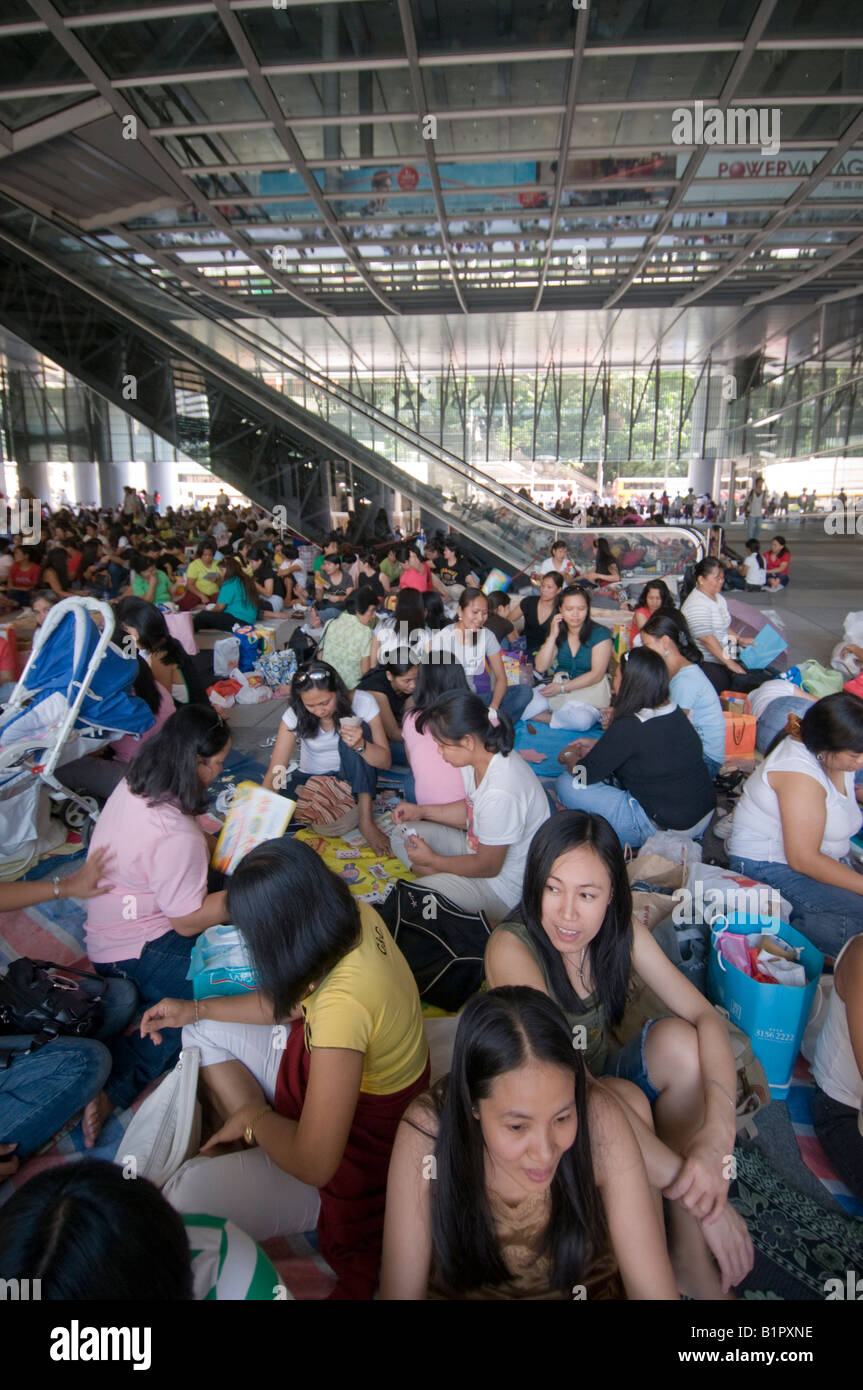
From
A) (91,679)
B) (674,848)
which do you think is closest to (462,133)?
(91,679)

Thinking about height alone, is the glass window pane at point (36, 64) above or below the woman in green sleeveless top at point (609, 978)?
above

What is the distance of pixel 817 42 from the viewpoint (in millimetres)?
10602

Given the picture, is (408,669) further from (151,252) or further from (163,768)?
(151,252)

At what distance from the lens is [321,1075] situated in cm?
187

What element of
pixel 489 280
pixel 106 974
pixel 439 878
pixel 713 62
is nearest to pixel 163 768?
pixel 106 974

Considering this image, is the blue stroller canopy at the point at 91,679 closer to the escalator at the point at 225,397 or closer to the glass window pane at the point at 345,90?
the escalator at the point at 225,397

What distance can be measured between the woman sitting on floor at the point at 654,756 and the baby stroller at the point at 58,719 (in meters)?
2.91

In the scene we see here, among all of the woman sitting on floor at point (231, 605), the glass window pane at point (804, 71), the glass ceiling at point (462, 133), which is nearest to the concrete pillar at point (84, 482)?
the glass ceiling at point (462, 133)

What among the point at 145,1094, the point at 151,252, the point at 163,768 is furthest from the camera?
the point at 151,252

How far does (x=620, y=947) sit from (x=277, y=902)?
1.03 metres

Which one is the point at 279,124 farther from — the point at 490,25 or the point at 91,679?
the point at 91,679

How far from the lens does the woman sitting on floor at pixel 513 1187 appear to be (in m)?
1.48

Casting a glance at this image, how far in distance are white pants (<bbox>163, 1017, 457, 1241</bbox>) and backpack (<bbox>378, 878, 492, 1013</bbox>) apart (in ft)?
2.44
